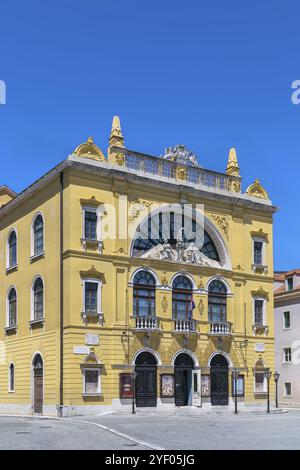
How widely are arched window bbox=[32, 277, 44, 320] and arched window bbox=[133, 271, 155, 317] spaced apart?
515 centimetres

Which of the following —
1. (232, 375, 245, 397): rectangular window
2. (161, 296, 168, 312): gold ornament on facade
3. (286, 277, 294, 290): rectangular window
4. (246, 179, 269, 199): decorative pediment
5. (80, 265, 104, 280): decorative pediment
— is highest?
(246, 179, 269, 199): decorative pediment

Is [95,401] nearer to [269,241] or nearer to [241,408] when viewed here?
[241,408]

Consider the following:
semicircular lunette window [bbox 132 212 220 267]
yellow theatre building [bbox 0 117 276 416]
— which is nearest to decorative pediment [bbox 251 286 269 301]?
yellow theatre building [bbox 0 117 276 416]

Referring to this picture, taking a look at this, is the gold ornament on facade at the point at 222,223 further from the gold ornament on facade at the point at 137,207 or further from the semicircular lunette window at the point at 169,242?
the gold ornament on facade at the point at 137,207

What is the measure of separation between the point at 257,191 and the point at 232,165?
8.20 feet

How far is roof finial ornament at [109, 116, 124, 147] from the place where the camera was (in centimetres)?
4066

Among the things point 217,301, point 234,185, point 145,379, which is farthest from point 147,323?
point 234,185

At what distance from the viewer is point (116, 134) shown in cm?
4075

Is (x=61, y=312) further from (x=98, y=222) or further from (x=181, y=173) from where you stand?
(x=181, y=173)

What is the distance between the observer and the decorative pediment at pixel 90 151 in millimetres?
39312

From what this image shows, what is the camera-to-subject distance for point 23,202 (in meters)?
43.7

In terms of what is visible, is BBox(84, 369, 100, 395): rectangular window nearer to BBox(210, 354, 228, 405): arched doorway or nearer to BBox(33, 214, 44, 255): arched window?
BBox(33, 214, 44, 255): arched window

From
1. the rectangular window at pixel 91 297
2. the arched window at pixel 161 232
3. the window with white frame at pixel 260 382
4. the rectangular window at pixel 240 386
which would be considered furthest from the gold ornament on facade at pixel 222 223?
the rectangular window at pixel 91 297

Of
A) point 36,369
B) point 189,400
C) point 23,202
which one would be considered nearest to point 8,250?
point 23,202
